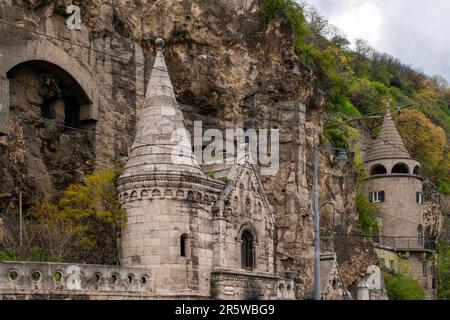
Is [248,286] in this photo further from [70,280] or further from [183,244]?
[70,280]

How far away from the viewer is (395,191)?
7731cm

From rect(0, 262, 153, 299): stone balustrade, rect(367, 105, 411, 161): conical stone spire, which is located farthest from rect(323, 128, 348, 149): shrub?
rect(0, 262, 153, 299): stone balustrade

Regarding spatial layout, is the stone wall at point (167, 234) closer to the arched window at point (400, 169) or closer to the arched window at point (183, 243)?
the arched window at point (183, 243)

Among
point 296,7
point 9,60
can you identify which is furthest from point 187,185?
point 296,7

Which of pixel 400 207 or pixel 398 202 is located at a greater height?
pixel 398 202

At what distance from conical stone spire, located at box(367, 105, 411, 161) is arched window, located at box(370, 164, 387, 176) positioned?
70 centimetres

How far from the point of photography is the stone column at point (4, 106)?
131ft

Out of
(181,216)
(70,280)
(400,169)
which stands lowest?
(70,280)

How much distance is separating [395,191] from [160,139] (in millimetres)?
41817

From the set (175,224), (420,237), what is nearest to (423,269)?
(420,237)

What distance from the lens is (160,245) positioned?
122 ft

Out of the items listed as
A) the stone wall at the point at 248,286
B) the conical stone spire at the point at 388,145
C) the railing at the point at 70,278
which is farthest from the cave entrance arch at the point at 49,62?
the conical stone spire at the point at 388,145

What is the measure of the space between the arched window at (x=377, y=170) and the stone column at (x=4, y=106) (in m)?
44.4

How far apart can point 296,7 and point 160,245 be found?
31.5 metres
